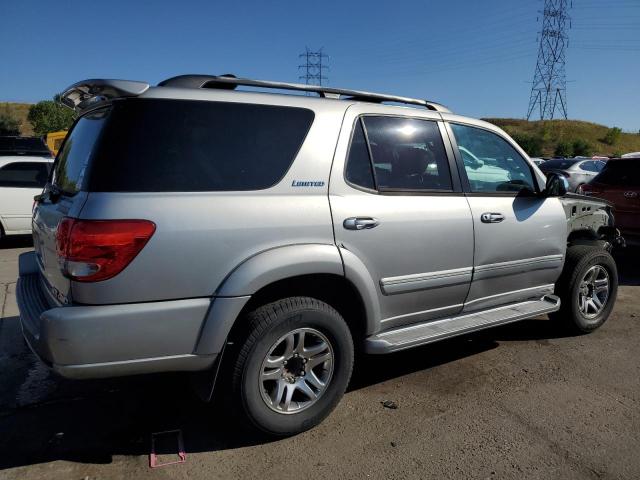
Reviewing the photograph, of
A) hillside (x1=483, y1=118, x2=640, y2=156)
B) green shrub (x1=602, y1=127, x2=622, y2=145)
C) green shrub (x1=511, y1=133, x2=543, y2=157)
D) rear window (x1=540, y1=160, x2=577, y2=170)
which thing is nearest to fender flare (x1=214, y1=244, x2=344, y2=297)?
rear window (x1=540, y1=160, x2=577, y2=170)

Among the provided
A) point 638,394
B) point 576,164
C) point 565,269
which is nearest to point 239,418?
point 638,394

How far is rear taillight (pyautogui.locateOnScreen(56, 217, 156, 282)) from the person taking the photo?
7.72 feet

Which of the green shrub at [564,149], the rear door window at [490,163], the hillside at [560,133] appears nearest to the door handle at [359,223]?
the rear door window at [490,163]

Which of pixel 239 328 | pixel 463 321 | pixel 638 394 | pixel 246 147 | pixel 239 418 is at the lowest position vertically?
pixel 638 394

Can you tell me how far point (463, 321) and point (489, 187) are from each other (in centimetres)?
104

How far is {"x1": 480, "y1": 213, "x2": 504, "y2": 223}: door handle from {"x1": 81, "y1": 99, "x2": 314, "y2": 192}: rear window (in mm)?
1514

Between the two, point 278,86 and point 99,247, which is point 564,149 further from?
point 99,247

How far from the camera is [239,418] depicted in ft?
9.25

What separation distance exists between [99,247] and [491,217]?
8.71 feet

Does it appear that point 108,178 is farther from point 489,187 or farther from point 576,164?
point 576,164

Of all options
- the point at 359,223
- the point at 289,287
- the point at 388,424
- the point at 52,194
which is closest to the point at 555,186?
the point at 359,223

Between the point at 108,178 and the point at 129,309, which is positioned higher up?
the point at 108,178

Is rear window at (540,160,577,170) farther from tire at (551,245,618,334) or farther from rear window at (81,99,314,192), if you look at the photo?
rear window at (81,99,314,192)

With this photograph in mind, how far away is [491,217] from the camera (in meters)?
3.75
